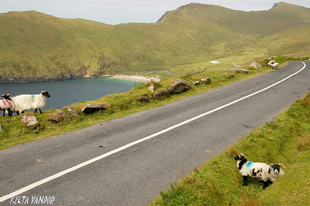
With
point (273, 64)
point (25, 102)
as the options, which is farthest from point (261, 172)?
point (273, 64)

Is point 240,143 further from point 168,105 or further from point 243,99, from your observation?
point 243,99

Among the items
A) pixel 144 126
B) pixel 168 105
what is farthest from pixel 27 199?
pixel 168 105

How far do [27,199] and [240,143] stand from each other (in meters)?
8.88

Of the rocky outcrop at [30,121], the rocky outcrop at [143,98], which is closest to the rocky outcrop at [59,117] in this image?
the rocky outcrop at [30,121]

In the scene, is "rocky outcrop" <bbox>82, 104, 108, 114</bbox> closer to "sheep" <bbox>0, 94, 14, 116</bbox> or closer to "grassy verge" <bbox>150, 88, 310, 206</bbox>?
"sheep" <bbox>0, 94, 14, 116</bbox>

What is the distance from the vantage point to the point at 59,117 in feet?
39.6

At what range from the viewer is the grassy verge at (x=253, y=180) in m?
6.02

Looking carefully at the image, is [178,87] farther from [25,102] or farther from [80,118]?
[25,102]

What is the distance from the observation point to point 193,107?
15.4m

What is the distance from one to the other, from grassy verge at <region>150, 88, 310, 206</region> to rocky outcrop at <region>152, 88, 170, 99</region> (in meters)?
8.05

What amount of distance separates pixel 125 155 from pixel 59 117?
18.7 ft

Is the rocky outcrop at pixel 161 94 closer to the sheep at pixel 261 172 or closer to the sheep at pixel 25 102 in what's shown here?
the sheep at pixel 25 102

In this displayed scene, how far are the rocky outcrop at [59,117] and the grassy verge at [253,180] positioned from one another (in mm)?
8356

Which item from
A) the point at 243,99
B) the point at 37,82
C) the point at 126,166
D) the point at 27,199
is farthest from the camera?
the point at 37,82
